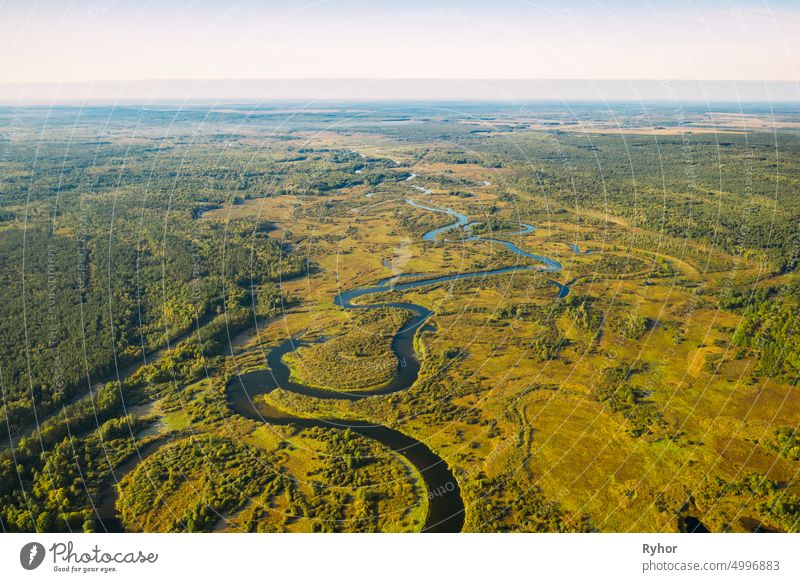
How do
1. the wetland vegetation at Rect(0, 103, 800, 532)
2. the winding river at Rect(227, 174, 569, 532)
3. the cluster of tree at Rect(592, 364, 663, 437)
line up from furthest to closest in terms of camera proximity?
the cluster of tree at Rect(592, 364, 663, 437) < the winding river at Rect(227, 174, 569, 532) < the wetland vegetation at Rect(0, 103, 800, 532)

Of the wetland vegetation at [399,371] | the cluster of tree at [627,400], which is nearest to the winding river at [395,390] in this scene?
the wetland vegetation at [399,371]

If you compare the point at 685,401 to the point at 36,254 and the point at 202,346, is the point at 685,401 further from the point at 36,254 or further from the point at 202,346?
the point at 36,254

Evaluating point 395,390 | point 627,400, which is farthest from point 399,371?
point 627,400

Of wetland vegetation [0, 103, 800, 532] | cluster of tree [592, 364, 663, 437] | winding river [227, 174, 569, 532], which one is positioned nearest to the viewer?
wetland vegetation [0, 103, 800, 532]

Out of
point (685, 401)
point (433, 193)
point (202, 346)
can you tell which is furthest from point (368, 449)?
point (433, 193)

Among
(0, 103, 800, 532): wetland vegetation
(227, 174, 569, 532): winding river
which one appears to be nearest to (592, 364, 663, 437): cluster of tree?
(0, 103, 800, 532): wetland vegetation

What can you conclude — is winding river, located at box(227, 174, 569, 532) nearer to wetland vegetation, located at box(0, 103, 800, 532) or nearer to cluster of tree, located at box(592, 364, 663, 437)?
wetland vegetation, located at box(0, 103, 800, 532)

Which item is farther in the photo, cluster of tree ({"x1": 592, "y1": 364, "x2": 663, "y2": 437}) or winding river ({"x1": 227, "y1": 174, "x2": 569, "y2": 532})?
cluster of tree ({"x1": 592, "y1": 364, "x2": 663, "y2": 437})

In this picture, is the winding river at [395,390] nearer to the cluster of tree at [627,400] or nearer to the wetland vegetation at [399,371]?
the wetland vegetation at [399,371]
